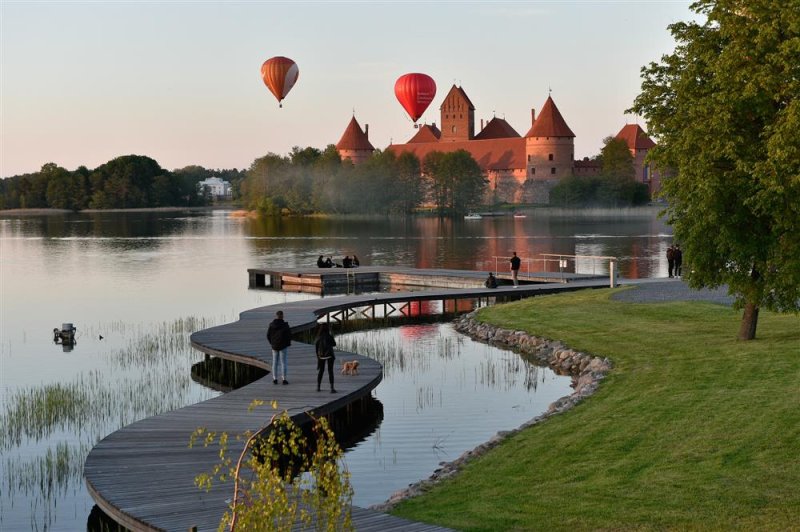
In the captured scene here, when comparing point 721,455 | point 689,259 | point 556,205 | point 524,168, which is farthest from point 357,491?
point 524,168

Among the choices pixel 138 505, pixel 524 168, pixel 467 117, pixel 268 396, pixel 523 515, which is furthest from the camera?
pixel 467 117

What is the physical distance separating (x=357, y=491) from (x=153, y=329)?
55.9 ft

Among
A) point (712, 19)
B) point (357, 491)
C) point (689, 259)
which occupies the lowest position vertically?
point (357, 491)

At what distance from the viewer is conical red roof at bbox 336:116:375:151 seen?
14488cm

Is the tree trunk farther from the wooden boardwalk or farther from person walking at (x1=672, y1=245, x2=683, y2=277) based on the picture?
person walking at (x1=672, y1=245, x2=683, y2=277)

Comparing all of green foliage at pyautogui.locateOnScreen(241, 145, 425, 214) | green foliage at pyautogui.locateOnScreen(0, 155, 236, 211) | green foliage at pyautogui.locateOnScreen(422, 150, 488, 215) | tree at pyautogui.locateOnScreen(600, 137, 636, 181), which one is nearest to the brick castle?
tree at pyautogui.locateOnScreen(600, 137, 636, 181)

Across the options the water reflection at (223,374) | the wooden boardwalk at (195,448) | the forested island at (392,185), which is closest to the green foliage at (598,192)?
the forested island at (392,185)

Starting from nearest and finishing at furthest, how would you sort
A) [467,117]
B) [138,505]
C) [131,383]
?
[138,505] → [131,383] → [467,117]

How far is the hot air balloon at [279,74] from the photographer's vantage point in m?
55.5

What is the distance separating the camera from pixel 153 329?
1094 inches

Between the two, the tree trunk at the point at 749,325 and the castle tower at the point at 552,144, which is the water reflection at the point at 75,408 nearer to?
the tree trunk at the point at 749,325

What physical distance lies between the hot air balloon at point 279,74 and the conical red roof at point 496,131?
99.2 metres

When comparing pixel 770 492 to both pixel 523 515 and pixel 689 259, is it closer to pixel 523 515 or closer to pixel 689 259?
pixel 523 515

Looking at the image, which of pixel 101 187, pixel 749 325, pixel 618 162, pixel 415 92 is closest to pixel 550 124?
pixel 618 162
